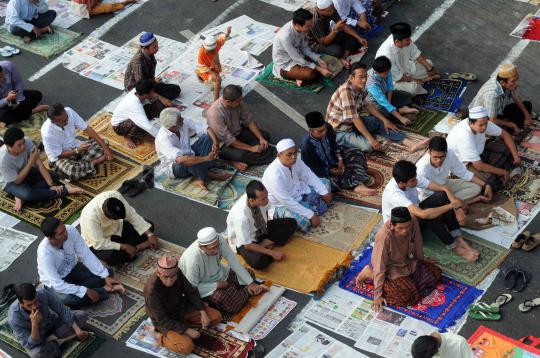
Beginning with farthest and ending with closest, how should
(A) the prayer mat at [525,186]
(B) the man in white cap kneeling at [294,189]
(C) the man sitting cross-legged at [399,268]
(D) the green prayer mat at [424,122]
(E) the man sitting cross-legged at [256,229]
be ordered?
1. (D) the green prayer mat at [424,122]
2. (A) the prayer mat at [525,186]
3. (B) the man in white cap kneeling at [294,189]
4. (E) the man sitting cross-legged at [256,229]
5. (C) the man sitting cross-legged at [399,268]

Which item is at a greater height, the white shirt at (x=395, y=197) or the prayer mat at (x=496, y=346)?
the white shirt at (x=395, y=197)

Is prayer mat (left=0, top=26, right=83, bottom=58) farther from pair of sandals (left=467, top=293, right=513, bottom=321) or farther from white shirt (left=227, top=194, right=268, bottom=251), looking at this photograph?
pair of sandals (left=467, top=293, right=513, bottom=321)

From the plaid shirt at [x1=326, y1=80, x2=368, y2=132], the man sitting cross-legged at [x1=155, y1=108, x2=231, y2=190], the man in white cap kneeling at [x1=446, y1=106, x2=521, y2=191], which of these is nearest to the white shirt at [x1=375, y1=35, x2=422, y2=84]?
the plaid shirt at [x1=326, y1=80, x2=368, y2=132]

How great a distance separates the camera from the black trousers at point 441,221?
842 centimetres

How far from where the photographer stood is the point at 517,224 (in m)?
8.77

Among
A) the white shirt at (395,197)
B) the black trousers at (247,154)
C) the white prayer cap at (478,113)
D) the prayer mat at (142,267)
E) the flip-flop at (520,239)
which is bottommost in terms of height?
the prayer mat at (142,267)

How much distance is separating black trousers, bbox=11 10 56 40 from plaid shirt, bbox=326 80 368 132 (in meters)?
5.01

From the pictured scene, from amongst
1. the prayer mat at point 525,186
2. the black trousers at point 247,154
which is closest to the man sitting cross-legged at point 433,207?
the prayer mat at point 525,186

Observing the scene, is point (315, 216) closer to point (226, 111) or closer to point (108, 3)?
point (226, 111)

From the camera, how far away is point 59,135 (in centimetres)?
978

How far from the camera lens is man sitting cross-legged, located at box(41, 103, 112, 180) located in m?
9.70

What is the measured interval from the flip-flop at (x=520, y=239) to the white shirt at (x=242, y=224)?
2564 millimetres

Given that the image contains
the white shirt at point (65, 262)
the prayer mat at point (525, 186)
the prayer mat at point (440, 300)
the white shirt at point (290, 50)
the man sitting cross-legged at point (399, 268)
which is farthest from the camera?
the white shirt at point (290, 50)

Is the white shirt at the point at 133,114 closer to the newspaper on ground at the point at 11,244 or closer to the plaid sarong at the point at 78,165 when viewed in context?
the plaid sarong at the point at 78,165
